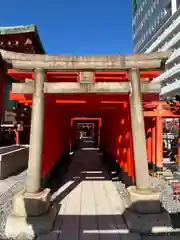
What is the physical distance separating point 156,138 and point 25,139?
8.55 m

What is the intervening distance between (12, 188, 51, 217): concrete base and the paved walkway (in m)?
0.43

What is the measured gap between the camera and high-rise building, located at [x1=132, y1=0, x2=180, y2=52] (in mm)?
41244

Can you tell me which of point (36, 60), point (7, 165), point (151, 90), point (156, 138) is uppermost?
point (36, 60)

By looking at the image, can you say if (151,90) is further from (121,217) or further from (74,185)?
(74,185)

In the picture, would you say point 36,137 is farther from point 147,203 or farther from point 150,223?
point 150,223

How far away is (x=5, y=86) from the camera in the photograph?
13070 millimetres

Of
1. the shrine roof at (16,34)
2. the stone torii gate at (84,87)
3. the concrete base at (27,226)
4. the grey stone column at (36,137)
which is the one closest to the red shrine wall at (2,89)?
the shrine roof at (16,34)

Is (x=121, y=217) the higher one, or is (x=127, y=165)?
(x=127, y=165)

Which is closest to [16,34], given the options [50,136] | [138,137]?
[50,136]

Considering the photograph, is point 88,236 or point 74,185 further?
point 74,185

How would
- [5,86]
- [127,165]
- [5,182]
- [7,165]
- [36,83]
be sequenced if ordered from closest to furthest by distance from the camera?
[36,83] → [127,165] → [5,182] → [7,165] → [5,86]

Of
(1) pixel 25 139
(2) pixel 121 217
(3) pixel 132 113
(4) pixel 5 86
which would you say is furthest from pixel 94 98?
(1) pixel 25 139

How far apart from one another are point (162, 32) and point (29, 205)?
44186mm

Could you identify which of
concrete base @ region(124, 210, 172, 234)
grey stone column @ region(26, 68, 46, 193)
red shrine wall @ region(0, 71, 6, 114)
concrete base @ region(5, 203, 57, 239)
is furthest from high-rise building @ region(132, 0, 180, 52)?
concrete base @ region(5, 203, 57, 239)
